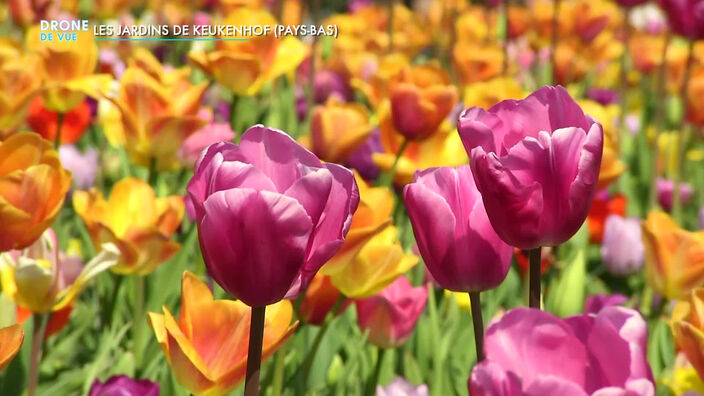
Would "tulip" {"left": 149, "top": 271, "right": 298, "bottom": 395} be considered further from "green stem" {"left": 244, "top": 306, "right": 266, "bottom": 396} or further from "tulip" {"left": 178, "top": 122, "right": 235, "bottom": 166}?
"tulip" {"left": 178, "top": 122, "right": 235, "bottom": 166}

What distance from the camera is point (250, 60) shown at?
1.67 metres

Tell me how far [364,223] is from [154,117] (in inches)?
17.5

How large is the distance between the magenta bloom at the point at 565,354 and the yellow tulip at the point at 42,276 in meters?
0.56

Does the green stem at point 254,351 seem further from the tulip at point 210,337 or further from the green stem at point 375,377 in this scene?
the green stem at point 375,377

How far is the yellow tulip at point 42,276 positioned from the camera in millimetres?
996

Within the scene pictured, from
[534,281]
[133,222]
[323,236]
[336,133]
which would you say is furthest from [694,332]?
[336,133]

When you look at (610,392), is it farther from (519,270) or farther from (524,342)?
(519,270)

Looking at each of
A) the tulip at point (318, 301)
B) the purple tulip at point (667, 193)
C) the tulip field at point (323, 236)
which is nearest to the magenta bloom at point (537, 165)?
the tulip field at point (323, 236)

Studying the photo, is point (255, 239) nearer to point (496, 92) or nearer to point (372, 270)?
point (372, 270)

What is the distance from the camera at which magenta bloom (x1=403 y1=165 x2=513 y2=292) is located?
761 mm

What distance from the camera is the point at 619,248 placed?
2.00 meters

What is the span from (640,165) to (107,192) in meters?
1.47

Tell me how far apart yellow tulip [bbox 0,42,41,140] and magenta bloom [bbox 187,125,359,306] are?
823mm

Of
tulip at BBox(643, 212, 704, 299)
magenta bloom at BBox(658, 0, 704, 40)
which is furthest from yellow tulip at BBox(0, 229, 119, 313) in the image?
magenta bloom at BBox(658, 0, 704, 40)
